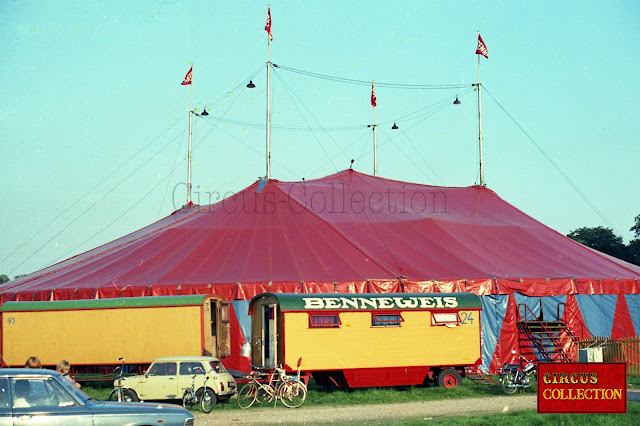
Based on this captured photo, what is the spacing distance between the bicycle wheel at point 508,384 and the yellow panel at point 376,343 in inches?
57.2

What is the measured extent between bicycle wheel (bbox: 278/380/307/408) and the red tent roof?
22.7 ft

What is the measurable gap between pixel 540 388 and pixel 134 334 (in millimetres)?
14432

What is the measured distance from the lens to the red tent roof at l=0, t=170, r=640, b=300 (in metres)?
28.5

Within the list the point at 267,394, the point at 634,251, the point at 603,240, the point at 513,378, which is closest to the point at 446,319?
the point at 513,378

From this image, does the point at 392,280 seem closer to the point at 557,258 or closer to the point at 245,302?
the point at 245,302

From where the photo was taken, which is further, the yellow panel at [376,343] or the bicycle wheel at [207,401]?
the yellow panel at [376,343]

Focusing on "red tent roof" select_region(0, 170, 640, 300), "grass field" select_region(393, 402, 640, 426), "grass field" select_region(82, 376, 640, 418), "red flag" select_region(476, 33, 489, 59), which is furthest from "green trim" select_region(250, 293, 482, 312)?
"red flag" select_region(476, 33, 489, 59)

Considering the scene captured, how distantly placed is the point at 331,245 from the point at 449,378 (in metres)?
8.13

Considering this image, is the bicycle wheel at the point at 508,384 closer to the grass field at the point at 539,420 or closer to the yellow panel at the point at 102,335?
the grass field at the point at 539,420

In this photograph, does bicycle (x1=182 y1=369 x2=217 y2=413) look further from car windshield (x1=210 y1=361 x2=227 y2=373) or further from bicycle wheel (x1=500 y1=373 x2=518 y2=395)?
bicycle wheel (x1=500 y1=373 x2=518 y2=395)

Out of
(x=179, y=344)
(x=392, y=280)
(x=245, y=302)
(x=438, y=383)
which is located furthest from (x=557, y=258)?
(x=179, y=344)

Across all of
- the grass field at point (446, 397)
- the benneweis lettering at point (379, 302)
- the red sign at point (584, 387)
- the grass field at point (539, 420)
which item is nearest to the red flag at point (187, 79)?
the grass field at point (446, 397)

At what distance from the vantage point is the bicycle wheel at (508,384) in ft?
74.4

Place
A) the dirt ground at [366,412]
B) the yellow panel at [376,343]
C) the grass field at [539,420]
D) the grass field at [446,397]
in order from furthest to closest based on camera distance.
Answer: the yellow panel at [376,343] → the dirt ground at [366,412] → the grass field at [446,397] → the grass field at [539,420]
